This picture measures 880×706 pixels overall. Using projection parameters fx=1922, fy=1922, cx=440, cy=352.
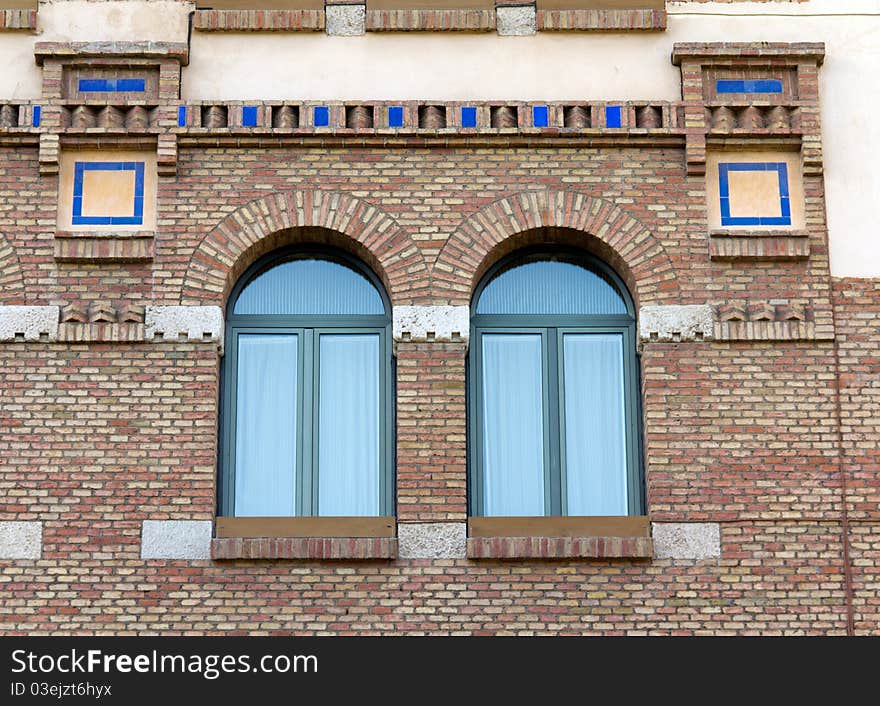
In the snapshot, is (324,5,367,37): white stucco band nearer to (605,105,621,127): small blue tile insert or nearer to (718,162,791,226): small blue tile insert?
(605,105,621,127): small blue tile insert

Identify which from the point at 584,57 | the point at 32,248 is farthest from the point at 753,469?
the point at 32,248

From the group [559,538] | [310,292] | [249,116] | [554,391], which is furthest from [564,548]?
[249,116]

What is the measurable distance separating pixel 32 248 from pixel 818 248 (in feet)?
23.1

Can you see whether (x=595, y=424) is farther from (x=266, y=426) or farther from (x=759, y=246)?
(x=266, y=426)

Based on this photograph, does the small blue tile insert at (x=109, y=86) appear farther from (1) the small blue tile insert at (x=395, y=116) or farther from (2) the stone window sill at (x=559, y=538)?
(2) the stone window sill at (x=559, y=538)

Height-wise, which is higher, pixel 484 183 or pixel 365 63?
pixel 365 63

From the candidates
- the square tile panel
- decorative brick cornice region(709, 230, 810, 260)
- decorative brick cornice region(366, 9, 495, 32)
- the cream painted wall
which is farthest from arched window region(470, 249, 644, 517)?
the square tile panel

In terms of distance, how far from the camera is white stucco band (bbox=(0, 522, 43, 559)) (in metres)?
16.2

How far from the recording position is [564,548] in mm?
16156

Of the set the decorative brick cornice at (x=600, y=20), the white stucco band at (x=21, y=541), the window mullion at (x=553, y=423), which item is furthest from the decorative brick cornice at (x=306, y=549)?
the decorative brick cornice at (x=600, y=20)

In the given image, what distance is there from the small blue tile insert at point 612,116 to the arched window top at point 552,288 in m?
1.25

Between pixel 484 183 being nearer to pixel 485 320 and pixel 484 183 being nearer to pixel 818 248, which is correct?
pixel 485 320

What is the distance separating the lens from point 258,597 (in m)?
16.1

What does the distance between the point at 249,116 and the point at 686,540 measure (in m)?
5.53
